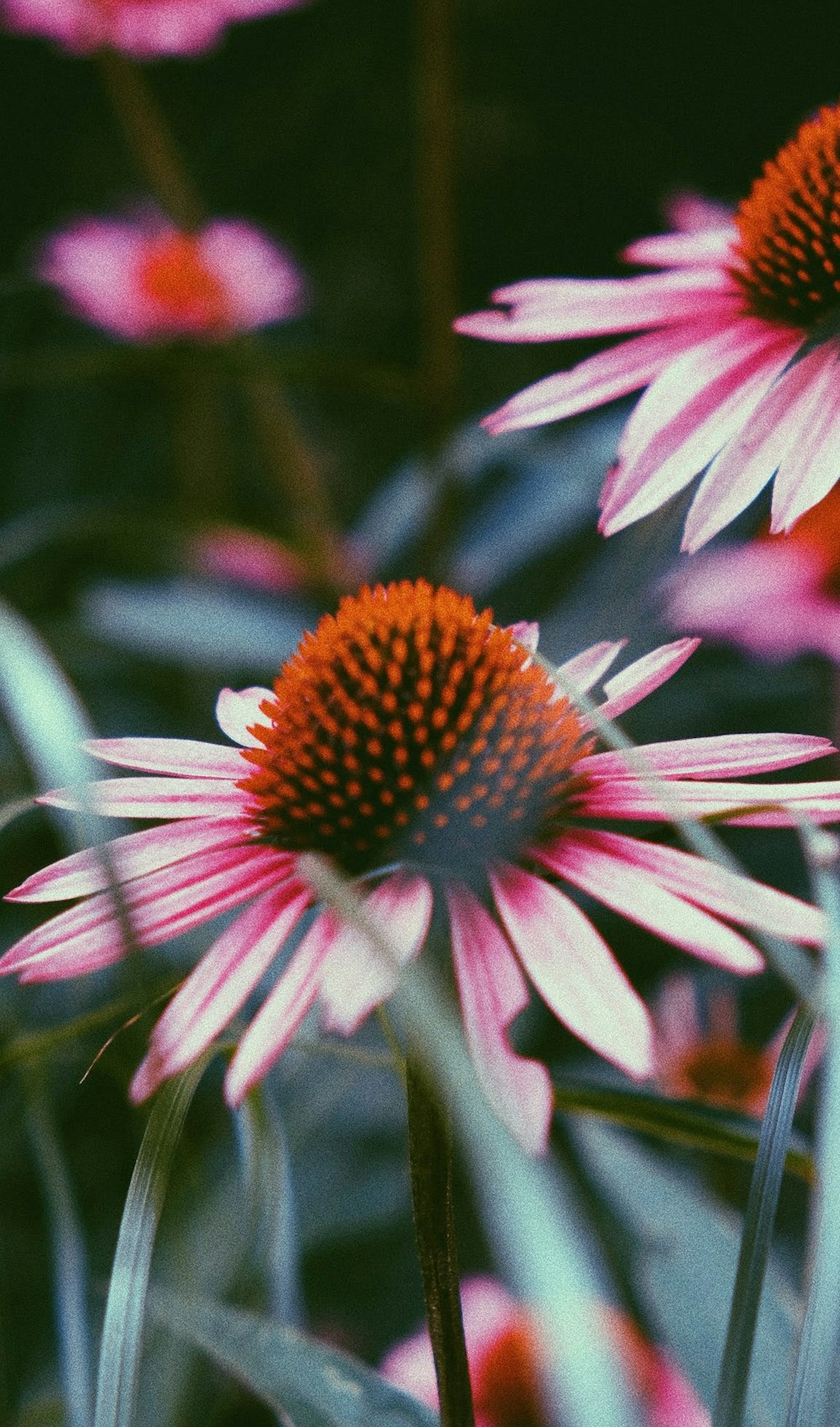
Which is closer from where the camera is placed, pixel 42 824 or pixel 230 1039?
pixel 230 1039

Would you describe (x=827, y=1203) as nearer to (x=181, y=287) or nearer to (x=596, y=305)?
(x=596, y=305)

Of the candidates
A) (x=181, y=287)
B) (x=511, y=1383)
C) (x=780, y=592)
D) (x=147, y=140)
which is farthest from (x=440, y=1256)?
(x=181, y=287)

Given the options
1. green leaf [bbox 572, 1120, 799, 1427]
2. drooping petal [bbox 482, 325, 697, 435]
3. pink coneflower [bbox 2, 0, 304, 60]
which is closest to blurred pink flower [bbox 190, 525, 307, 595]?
pink coneflower [bbox 2, 0, 304, 60]

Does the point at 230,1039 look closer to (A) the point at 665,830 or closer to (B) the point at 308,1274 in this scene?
(A) the point at 665,830

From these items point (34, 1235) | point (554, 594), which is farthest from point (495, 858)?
point (554, 594)

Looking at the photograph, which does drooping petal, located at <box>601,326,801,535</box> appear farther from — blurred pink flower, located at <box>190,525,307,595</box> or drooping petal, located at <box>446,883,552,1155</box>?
blurred pink flower, located at <box>190,525,307,595</box>
